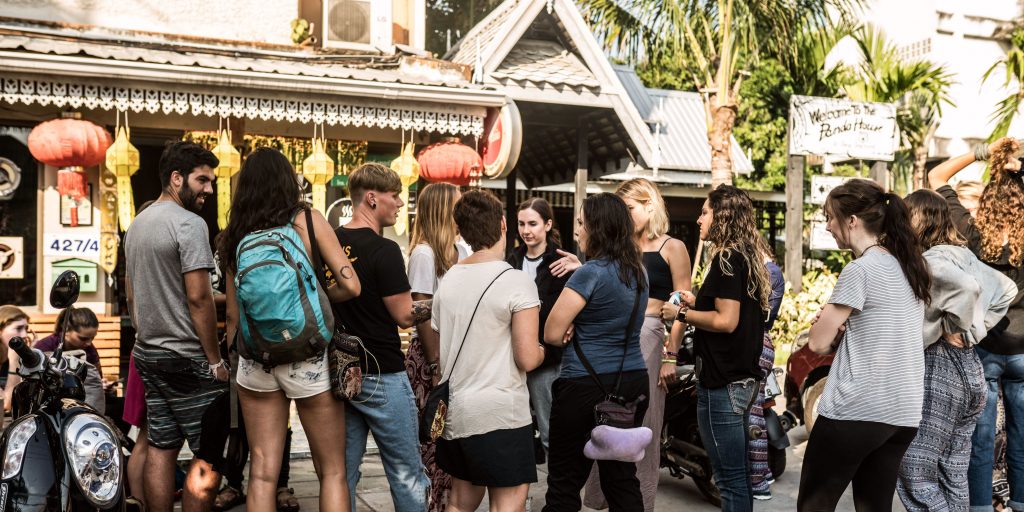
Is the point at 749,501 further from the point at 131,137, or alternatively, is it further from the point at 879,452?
the point at 131,137

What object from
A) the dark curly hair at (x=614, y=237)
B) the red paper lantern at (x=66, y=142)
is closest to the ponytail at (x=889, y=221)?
the dark curly hair at (x=614, y=237)

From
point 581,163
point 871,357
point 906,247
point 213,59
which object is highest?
point 213,59

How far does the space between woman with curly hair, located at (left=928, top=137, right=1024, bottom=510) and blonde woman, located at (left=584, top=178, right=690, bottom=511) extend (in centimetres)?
157

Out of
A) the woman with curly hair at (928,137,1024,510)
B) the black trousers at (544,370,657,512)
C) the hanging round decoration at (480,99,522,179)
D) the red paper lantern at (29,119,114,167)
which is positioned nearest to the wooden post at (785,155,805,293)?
the hanging round decoration at (480,99,522,179)

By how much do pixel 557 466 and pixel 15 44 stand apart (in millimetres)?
6290

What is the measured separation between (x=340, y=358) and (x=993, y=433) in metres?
3.72

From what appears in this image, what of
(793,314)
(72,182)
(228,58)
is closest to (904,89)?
(793,314)

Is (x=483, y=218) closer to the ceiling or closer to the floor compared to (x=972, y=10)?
closer to the floor

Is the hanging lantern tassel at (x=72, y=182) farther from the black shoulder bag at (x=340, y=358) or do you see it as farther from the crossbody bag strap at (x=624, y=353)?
the crossbody bag strap at (x=624, y=353)

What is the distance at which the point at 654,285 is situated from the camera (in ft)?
16.5

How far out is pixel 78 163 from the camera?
7598 mm

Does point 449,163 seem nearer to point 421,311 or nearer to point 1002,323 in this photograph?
point 421,311

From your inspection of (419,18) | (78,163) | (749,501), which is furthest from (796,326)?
(78,163)

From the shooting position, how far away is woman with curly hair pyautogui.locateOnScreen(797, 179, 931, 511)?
3.56 metres
